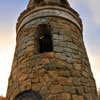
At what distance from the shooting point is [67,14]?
5.26 metres

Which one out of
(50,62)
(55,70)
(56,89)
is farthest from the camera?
(50,62)

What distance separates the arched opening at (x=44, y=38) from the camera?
4.83 m

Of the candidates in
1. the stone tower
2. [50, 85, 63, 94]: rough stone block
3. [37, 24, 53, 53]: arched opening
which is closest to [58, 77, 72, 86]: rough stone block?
the stone tower

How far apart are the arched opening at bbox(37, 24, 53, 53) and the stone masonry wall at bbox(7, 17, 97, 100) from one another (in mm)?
155

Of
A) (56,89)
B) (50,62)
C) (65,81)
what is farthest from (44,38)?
(56,89)

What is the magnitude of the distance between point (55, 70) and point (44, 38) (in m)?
1.84

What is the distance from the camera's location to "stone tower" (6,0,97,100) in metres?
3.42

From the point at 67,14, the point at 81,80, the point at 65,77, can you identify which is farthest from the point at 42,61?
the point at 67,14

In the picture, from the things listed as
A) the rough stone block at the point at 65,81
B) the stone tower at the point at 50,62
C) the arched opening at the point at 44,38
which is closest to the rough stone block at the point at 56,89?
the stone tower at the point at 50,62

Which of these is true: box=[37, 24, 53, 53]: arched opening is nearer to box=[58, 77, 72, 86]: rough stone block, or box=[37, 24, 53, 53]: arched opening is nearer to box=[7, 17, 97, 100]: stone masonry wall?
Result: box=[7, 17, 97, 100]: stone masonry wall

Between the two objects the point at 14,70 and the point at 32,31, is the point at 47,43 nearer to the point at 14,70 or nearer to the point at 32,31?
the point at 32,31

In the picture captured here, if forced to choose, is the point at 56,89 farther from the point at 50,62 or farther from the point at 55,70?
the point at 50,62

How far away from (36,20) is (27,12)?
27.7 inches

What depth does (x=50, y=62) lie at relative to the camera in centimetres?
378
